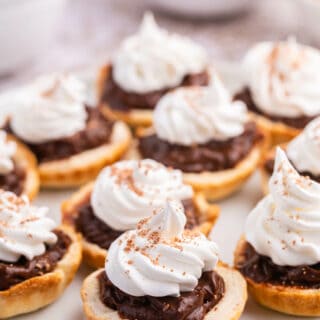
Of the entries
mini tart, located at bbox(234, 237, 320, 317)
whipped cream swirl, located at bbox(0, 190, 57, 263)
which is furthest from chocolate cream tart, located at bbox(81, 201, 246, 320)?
whipped cream swirl, located at bbox(0, 190, 57, 263)

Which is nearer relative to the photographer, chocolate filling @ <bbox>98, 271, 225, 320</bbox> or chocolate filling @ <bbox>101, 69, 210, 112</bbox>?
chocolate filling @ <bbox>98, 271, 225, 320</bbox>

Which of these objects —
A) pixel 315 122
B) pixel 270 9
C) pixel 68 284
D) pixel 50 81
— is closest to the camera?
pixel 68 284

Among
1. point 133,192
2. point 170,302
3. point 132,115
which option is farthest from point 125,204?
point 132,115

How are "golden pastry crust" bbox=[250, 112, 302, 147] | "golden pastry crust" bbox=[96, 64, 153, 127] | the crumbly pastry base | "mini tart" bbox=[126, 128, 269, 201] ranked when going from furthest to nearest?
"golden pastry crust" bbox=[96, 64, 153, 127] → "golden pastry crust" bbox=[250, 112, 302, 147] → the crumbly pastry base → "mini tart" bbox=[126, 128, 269, 201]

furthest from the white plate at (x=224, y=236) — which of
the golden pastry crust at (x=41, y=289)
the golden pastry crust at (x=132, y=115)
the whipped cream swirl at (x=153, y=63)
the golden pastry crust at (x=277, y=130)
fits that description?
the whipped cream swirl at (x=153, y=63)

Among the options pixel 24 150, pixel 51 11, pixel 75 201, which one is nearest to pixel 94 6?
pixel 51 11

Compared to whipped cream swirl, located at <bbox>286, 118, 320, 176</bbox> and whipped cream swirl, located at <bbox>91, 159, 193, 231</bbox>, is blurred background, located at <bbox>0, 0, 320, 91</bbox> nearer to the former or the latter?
whipped cream swirl, located at <bbox>286, 118, 320, 176</bbox>

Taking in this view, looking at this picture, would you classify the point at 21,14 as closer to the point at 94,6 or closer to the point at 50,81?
the point at 50,81
